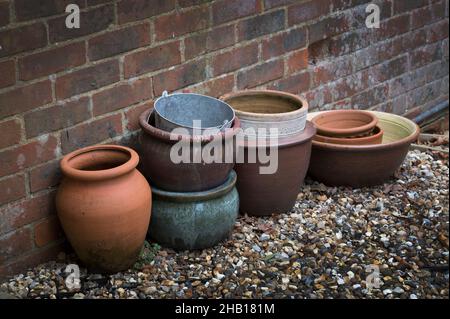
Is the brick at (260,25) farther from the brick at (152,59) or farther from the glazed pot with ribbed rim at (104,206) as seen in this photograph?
the glazed pot with ribbed rim at (104,206)

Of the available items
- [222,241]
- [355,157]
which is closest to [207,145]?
[222,241]

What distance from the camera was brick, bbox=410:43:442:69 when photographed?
5.23 meters

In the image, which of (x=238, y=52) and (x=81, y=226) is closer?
(x=81, y=226)

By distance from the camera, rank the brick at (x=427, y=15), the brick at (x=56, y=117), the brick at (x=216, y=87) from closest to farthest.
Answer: the brick at (x=56, y=117)
the brick at (x=216, y=87)
the brick at (x=427, y=15)

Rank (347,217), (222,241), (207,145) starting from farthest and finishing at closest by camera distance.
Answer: (347,217) < (222,241) < (207,145)

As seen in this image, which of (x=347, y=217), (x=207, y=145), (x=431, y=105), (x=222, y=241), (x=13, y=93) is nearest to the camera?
(x=13, y=93)

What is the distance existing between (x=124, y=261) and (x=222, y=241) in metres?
0.51

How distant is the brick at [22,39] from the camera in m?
3.15

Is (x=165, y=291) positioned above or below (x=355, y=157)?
below

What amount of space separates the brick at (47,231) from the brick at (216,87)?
91 cm

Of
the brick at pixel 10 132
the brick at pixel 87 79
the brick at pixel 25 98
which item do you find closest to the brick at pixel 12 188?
the brick at pixel 10 132

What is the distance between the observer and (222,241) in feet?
12.3

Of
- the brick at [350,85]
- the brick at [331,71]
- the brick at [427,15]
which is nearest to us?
the brick at [331,71]

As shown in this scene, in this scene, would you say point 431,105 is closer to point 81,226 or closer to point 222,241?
point 222,241
